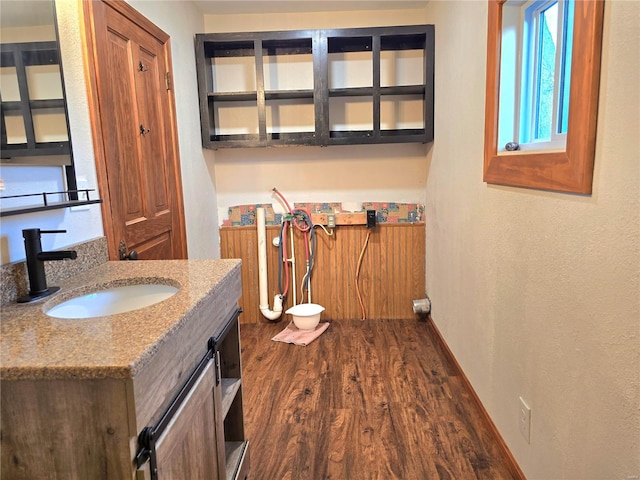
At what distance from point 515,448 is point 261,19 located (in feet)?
10.3

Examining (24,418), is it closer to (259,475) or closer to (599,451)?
(259,475)

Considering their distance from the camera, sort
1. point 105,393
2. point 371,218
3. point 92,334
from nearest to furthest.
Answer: point 105,393, point 92,334, point 371,218

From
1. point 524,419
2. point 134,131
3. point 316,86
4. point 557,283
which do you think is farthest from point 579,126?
point 316,86

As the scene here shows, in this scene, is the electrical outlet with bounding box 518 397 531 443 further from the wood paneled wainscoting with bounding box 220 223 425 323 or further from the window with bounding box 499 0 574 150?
the wood paneled wainscoting with bounding box 220 223 425 323

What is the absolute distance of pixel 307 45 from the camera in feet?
10.1

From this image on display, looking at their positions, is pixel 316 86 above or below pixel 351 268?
above

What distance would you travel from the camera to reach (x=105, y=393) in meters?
0.77

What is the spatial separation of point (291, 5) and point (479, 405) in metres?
2.82

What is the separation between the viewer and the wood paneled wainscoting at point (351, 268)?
3.36 meters

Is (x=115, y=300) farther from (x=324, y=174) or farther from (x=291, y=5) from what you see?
(x=291, y=5)

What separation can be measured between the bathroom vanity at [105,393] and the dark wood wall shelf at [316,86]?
2.18 metres

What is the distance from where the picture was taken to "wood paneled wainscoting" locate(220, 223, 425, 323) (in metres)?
3.36

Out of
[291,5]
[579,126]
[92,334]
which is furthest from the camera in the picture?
[291,5]

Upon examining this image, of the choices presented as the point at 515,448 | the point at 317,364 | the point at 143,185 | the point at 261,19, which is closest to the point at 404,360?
the point at 317,364
